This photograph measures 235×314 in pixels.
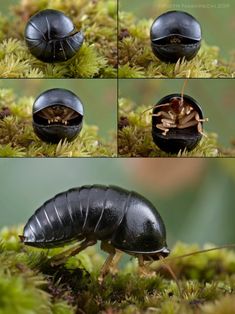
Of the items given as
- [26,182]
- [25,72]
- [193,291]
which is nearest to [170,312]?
[193,291]

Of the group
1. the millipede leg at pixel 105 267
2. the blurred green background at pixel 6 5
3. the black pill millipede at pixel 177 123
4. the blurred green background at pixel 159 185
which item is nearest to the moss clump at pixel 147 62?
the black pill millipede at pixel 177 123

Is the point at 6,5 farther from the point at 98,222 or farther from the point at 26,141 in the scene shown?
the point at 98,222

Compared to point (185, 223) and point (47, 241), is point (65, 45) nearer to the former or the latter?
point (47, 241)

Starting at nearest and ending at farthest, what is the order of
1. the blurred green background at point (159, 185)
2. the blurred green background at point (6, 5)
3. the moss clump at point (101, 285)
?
the moss clump at point (101, 285) < the blurred green background at point (6, 5) < the blurred green background at point (159, 185)

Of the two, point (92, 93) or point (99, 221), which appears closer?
point (99, 221)

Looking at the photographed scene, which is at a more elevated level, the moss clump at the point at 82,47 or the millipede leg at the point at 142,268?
the moss clump at the point at 82,47

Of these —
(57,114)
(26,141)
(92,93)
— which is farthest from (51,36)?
(92,93)

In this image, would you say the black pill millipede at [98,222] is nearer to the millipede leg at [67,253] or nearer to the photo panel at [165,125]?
the millipede leg at [67,253]

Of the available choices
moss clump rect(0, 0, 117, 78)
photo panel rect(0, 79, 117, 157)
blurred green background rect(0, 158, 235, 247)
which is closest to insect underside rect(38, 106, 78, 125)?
photo panel rect(0, 79, 117, 157)
